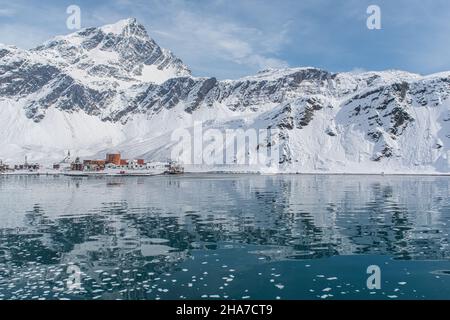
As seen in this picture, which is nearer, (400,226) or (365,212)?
(400,226)

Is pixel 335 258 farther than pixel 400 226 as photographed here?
No

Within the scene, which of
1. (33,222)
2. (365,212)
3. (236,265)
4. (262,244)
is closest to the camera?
(236,265)

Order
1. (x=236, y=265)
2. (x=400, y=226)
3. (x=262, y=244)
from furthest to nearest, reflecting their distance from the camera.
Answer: (x=400, y=226)
(x=262, y=244)
(x=236, y=265)

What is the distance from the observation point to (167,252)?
3866 cm

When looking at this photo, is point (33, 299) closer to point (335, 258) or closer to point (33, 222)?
point (335, 258)

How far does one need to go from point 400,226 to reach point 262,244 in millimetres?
19928
